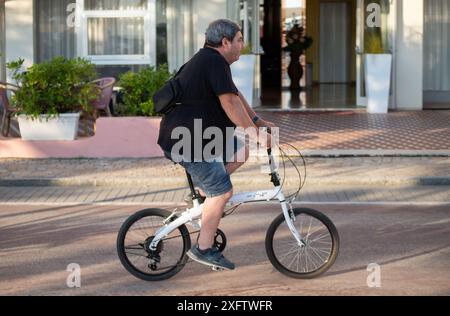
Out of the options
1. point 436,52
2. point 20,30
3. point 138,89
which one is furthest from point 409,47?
point 20,30

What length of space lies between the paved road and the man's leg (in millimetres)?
329

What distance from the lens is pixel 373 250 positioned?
8.59 meters

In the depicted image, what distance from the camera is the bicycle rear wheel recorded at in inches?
292

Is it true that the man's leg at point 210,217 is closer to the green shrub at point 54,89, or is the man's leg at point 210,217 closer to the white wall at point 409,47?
the green shrub at point 54,89

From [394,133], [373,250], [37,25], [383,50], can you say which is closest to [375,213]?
[373,250]

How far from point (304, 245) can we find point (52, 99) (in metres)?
7.60

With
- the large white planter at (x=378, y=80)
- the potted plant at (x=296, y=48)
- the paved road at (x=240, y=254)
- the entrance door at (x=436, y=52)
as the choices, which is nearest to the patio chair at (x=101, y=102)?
the paved road at (x=240, y=254)

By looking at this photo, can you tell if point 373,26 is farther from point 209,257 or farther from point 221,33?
point 209,257

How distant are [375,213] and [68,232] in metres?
3.07

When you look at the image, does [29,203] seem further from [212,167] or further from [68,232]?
[212,167]

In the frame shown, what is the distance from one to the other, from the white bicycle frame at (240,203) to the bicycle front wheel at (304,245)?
0.05 metres

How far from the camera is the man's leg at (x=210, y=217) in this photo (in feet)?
23.7

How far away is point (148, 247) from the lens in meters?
7.42

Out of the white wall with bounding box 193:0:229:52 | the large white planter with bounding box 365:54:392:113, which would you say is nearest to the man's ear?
the large white planter with bounding box 365:54:392:113
